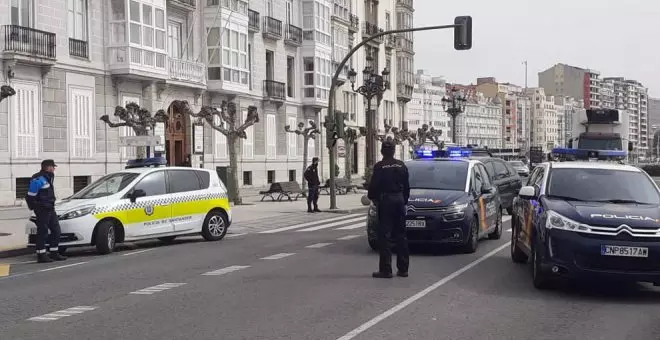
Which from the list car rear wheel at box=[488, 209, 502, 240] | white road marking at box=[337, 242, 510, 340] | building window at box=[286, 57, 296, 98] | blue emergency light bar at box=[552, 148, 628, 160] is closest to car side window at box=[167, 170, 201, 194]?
car rear wheel at box=[488, 209, 502, 240]

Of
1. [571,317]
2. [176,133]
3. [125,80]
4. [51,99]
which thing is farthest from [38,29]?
[571,317]

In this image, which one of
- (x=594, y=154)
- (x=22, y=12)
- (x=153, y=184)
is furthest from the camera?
A: (x=594, y=154)

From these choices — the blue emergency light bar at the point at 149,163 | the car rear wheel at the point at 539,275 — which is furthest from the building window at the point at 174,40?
the car rear wheel at the point at 539,275

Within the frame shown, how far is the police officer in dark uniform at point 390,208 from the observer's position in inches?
428

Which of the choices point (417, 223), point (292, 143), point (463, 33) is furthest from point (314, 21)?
point (417, 223)

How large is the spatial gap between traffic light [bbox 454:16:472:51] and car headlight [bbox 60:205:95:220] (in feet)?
43.4

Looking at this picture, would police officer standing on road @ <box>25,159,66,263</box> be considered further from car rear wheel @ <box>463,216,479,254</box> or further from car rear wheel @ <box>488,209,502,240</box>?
car rear wheel @ <box>488,209,502,240</box>

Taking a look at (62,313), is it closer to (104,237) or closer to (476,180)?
(104,237)

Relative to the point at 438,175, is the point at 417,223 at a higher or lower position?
lower

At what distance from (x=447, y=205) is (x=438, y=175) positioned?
59.7 inches

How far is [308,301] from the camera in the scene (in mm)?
9164

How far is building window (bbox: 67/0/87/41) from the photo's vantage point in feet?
101

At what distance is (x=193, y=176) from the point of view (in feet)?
57.4

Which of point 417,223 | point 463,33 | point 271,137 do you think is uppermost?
point 463,33
